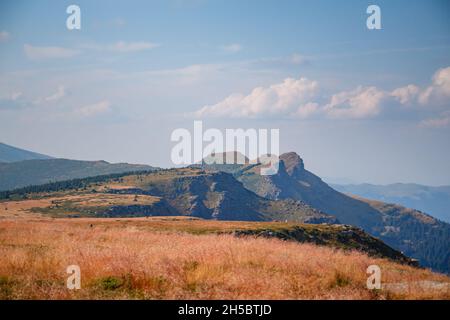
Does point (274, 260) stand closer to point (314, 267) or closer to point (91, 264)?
point (314, 267)

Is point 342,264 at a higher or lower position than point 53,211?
higher

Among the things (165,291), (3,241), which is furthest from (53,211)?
(165,291)

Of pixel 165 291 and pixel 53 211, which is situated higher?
pixel 165 291

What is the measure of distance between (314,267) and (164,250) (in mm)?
5801

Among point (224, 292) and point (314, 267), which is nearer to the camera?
point (224, 292)

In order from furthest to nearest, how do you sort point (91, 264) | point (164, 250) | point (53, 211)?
point (53, 211)
point (164, 250)
point (91, 264)

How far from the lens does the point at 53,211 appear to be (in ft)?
647

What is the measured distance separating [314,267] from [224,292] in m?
4.38

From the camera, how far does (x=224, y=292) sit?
1011 cm
